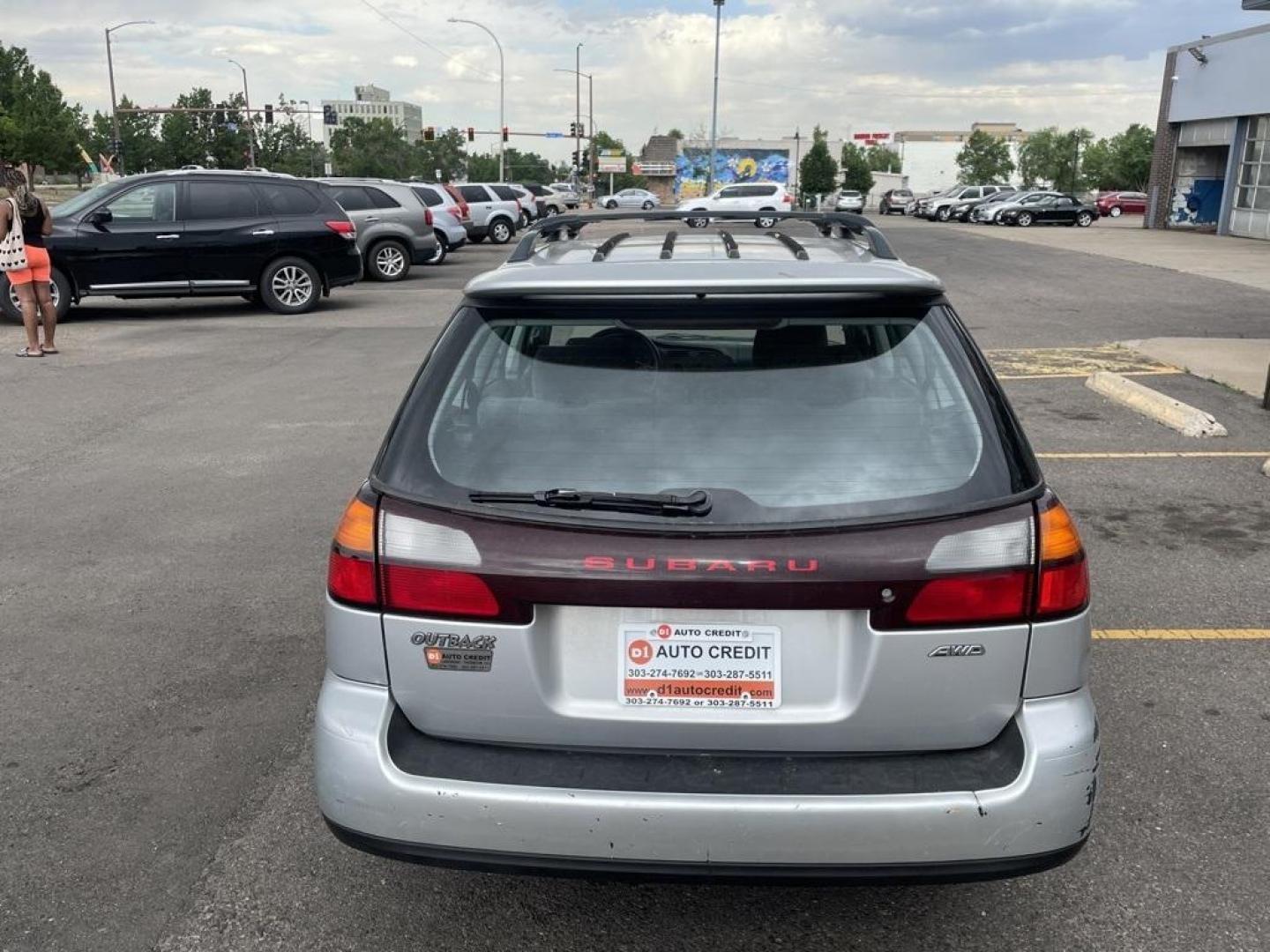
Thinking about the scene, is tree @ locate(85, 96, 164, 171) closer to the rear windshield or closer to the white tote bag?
the white tote bag

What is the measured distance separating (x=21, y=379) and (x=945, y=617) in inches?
427

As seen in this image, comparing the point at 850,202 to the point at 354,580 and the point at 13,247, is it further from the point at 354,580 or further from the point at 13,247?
the point at 354,580

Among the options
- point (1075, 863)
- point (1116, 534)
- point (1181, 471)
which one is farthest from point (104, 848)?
point (1181, 471)

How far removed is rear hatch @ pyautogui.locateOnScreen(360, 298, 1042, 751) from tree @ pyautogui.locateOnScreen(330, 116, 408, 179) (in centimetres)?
11909

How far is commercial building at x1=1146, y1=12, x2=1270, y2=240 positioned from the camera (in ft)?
113

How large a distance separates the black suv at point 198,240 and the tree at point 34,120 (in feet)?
211

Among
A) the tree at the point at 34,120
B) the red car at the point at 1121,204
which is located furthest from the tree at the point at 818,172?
the tree at the point at 34,120

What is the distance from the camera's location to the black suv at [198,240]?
1430cm

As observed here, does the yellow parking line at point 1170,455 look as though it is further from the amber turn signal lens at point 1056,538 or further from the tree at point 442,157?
the tree at point 442,157

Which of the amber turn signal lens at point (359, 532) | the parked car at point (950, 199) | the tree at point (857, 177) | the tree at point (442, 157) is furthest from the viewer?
the tree at point (442, 157)

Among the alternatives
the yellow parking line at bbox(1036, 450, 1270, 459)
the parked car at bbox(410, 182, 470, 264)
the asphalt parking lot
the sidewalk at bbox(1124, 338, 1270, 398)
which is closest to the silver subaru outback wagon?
the asphalt parking lot

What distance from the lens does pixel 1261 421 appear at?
870 cm

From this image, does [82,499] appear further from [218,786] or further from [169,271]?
[169,271]

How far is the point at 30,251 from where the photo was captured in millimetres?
11492
